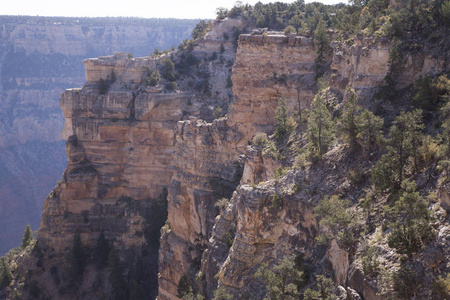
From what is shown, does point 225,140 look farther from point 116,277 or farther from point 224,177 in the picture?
point 116,277

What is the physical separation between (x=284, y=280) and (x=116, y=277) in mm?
37424

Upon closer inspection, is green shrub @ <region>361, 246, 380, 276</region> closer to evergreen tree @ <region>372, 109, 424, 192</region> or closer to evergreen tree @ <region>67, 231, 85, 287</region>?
evergreen tree @ <region>372, 109, 424, 192</region>

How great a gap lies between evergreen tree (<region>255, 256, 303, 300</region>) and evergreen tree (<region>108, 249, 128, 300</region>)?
35.8 m

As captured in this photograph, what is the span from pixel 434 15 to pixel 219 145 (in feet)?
68.3

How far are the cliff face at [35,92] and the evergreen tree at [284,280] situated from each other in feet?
317

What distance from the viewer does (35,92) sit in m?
133

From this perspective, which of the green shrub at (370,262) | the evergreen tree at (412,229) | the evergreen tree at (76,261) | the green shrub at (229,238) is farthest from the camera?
the evergreen tree at (76,261)

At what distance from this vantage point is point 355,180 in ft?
67.5

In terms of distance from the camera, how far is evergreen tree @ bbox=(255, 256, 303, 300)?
62.5 ft

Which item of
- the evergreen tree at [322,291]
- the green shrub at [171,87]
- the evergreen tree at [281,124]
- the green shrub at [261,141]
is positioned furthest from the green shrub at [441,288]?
the green shrub at [171,87]

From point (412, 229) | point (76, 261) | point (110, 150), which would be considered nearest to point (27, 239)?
point (76, 261)

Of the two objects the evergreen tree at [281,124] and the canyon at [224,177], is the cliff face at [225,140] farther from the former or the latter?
the evergreen tree at [281,124]

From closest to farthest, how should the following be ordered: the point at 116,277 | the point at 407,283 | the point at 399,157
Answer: the point at 407,283
the point at 399,157
the point at 116,277

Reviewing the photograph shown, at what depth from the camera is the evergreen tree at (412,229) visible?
15.1 m
